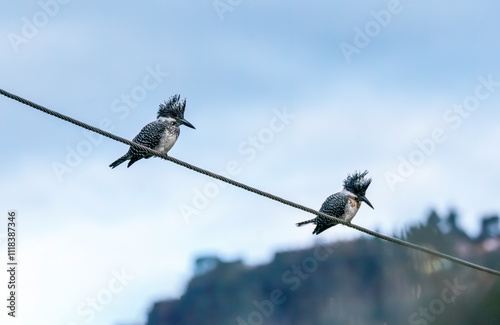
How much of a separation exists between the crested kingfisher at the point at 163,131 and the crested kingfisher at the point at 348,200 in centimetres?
233

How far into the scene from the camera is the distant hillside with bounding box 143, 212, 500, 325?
2936 centimetres

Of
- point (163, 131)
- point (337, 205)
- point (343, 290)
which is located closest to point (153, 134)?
point (163, 131)

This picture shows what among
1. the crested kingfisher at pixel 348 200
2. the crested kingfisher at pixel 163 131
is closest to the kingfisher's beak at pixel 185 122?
the crested kingfisher at pixel 163 131

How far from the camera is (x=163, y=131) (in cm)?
1166

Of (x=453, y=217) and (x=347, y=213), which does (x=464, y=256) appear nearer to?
(x=453, y=217)

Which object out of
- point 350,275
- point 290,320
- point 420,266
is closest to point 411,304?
point 420,266

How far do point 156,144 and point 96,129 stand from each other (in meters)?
3.92

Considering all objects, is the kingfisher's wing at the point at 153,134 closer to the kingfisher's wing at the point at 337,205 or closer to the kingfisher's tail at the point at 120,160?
the kingfisher's tail at the point at 120,160

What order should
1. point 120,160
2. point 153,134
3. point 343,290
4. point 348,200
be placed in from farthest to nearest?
point 343,290, point 348,200, point 153,134, point 120,160

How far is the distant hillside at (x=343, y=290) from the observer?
29.4m

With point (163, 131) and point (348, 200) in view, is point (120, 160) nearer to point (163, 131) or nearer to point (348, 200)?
point (163, 131)

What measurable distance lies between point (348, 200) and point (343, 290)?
36802mm

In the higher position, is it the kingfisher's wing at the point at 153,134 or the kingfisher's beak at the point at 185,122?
the kingfisher's beak at the point at 185,122

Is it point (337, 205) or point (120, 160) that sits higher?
point (337, 205)
